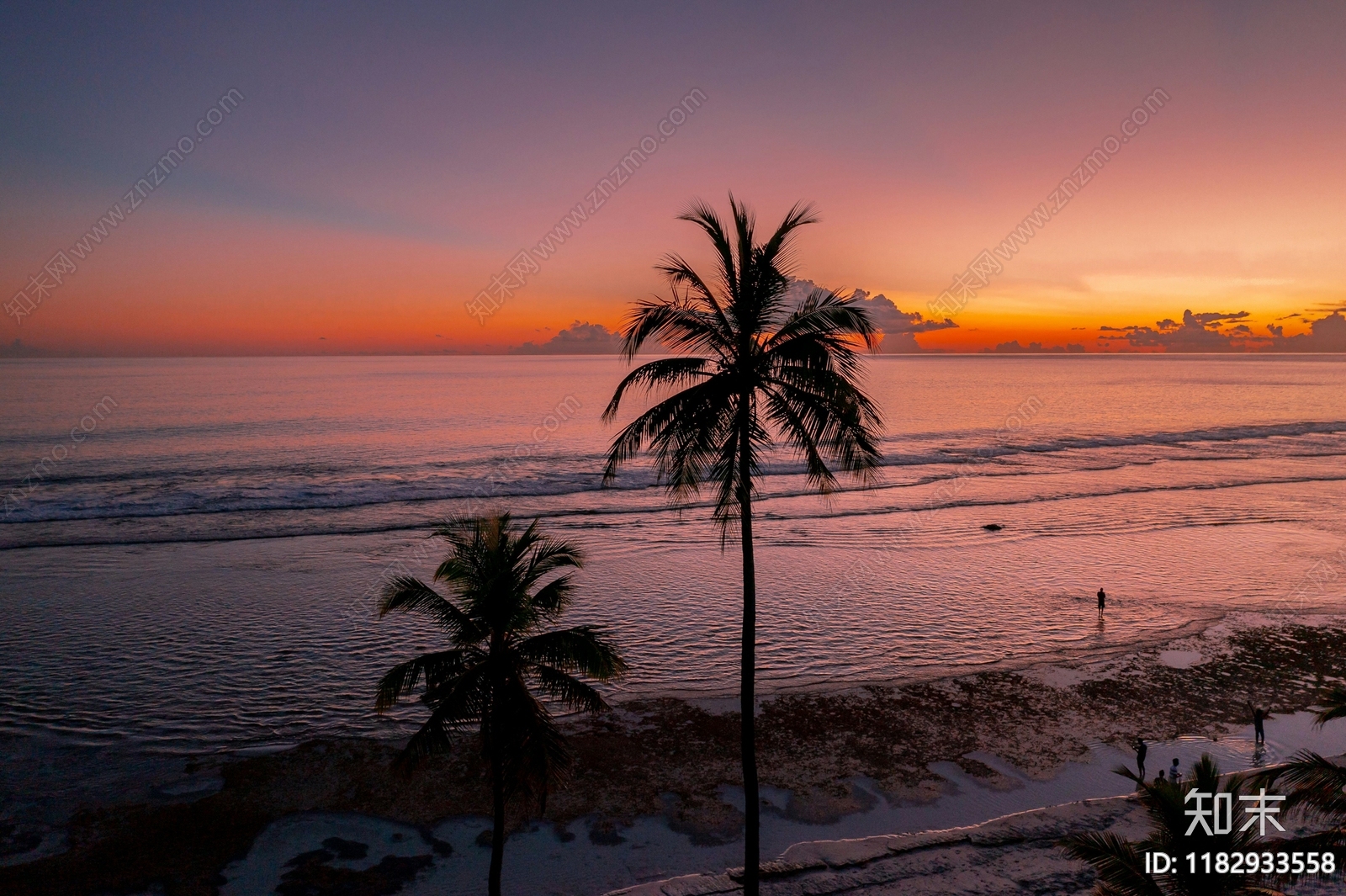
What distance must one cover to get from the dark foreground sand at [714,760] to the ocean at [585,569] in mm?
1525

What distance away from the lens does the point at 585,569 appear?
34.6 metres

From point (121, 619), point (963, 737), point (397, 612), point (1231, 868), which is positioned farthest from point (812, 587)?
point (121, 619)

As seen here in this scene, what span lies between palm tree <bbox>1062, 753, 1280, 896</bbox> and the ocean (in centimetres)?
1429

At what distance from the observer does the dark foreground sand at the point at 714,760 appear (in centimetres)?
1400

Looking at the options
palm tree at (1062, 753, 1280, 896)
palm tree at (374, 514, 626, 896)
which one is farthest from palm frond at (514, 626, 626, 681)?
palm tree at (1062, 753, 1280, 896)

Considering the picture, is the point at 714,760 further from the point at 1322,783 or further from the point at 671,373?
the point at 1322,783

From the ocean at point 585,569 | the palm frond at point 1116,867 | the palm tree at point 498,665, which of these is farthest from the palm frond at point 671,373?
the ocean at point 585,569

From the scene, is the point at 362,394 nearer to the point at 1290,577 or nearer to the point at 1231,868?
the point at 1290,577

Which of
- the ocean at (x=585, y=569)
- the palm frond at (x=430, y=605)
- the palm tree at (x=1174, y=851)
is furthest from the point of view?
the ocean at (x=585, y=569)

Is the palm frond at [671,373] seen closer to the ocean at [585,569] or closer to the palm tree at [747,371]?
the palm tree at [747,371]

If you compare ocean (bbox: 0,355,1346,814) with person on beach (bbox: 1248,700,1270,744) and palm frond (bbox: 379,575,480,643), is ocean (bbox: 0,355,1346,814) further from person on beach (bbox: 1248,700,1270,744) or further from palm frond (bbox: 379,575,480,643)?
palm frond (bbox: 379,575,480,643)

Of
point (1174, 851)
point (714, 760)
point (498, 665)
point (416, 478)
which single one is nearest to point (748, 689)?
point (498, 665)

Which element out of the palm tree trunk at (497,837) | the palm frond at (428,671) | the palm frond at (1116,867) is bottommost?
the palm tree trunk at (497,837)

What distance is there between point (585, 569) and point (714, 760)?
59.2 feet
